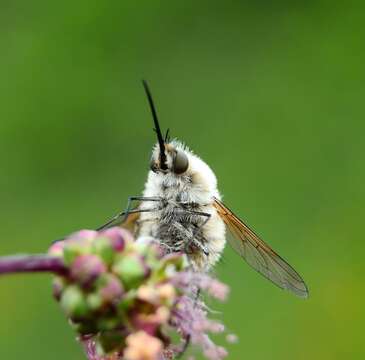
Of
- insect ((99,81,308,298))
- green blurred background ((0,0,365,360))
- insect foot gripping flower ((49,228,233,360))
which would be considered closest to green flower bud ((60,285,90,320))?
insect foot gripping flower ((49,228,233,360))

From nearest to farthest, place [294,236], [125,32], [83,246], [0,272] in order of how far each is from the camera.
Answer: [0,272], [83,246], [294,236], [125,32]

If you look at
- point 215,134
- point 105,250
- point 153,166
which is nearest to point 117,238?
point 105,250

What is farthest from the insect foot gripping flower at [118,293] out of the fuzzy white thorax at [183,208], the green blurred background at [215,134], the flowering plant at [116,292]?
the green blurred background at [215,134]

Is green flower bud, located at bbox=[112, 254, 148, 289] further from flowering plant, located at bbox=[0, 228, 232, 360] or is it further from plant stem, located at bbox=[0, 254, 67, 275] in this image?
plant stem, located at bbox=[0, 254, 67, 275]

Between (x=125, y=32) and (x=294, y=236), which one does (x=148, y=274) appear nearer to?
(x=294, y=236)

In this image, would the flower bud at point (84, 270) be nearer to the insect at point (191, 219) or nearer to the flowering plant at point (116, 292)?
the flowering plant at point (116, 292)

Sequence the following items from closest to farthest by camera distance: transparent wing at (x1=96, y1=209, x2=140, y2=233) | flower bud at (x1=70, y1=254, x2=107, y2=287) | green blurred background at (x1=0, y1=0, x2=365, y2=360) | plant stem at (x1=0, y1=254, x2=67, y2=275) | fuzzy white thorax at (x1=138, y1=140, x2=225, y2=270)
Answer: plant stem at (x1=0, y1=254, x2=67, y2=275) → flower bud at (x1=70, y1=254, x2=107, y2=287) → fuzzy white thorax at (x1=138, y1=140, x2=225, y2=270) → transparent wing at (x1=96, y1=209, x2=140, y2=233) → green blurred background at (x1=0, y1=0, x2=365, y2=360)

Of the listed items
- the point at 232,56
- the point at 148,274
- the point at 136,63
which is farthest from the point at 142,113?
the point at 148,274
